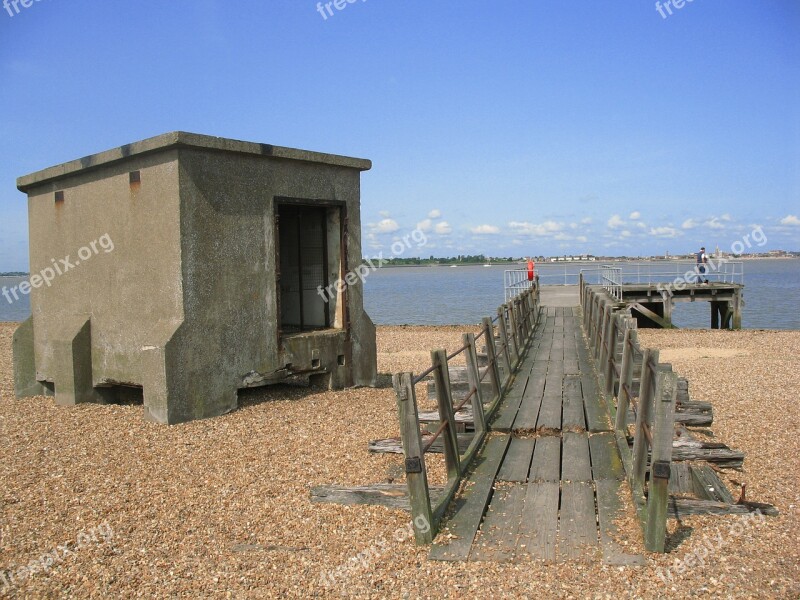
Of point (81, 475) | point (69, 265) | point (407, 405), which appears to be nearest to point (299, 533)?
point (407, 405)

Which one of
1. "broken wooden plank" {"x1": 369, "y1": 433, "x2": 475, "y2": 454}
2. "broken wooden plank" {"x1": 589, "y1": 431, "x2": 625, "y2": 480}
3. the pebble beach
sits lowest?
the pebble beach

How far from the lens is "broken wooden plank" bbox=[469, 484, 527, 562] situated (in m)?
4.58

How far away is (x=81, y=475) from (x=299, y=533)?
113 inches

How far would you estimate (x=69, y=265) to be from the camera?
10.7 metres

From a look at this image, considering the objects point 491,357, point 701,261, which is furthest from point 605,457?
point 701,261

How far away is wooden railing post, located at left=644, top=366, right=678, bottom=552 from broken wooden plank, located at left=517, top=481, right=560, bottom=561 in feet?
2.07

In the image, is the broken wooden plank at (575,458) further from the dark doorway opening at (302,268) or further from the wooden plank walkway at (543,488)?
the dark doorway opening at (302,268)

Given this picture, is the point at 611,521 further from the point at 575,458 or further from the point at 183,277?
the point at 183,277

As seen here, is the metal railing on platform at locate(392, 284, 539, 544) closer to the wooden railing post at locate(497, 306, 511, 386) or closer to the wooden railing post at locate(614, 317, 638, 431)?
the wooden railing post at locate(614, 317, 638, 431)

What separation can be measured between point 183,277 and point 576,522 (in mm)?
5919

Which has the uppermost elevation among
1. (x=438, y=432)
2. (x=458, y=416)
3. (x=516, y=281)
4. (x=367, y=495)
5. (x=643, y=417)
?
(x=516, y=281)

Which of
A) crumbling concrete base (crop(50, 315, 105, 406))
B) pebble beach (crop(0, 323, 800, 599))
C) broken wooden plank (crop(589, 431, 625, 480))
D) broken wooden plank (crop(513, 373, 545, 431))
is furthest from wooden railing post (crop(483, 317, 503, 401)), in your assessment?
crumbling concrete base (crop(50, 315, 105, 406))

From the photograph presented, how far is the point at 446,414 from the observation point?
227 inches

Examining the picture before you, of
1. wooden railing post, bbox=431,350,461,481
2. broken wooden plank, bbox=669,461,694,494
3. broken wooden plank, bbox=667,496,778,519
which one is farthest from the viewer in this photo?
broken wooden plank, bbox=669,461,694,494
